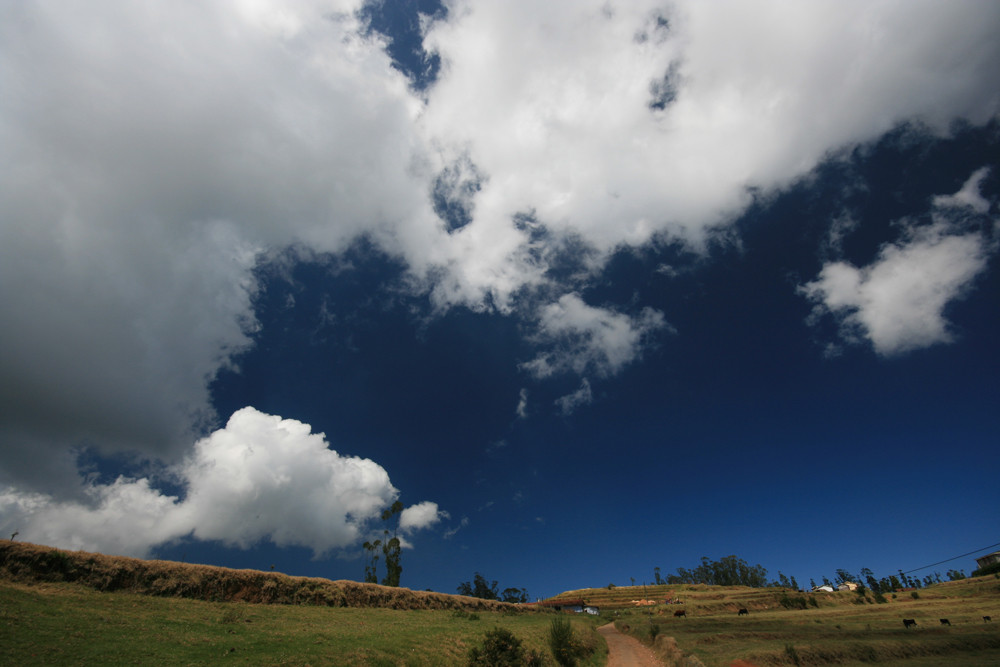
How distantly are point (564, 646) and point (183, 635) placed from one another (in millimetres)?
26424

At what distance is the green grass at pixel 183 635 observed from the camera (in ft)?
46.3

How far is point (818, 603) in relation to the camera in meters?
97.4

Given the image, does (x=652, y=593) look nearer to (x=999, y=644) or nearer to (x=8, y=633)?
(x=999, y=644)

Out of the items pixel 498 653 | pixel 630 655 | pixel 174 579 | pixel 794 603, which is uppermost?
pixel 794 603

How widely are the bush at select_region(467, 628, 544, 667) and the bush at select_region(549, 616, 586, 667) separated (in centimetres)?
888

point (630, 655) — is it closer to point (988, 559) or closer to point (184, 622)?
point (184, 622)

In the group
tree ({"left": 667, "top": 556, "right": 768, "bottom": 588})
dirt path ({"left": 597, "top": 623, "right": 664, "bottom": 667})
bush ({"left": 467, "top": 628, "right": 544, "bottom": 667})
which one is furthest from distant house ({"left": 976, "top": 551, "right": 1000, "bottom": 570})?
bush ({"left": 467, "top": 628, "right": 544, "bottom": 667})

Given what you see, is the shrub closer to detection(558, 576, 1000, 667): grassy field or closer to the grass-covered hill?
detection(558, 576, 1000, 667): grassy field

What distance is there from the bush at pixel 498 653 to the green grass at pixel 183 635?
2.83 feet

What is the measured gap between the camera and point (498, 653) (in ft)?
75.4

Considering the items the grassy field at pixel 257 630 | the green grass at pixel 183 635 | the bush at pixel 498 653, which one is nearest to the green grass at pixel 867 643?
the grassy field at pixel 257 630

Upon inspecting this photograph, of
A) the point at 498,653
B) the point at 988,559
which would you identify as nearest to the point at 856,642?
the point at 498,653

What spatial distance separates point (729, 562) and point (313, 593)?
21656 cm

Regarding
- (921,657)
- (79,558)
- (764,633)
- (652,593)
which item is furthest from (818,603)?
(79,558)
